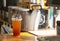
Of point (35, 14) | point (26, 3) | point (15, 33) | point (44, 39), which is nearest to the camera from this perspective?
point (44, 39)

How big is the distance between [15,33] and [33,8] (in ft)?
1.59

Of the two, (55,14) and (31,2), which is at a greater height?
(31,2)

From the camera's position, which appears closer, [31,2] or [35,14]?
[35,14]

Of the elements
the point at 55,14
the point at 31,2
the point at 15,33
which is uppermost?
the point at 31,2

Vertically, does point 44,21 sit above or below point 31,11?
below

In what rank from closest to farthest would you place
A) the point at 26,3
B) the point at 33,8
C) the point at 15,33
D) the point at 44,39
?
the point at 44,39, the point at 15,33, the point at 33,8, the point at 26,3

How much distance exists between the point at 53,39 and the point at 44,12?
866 millimetres

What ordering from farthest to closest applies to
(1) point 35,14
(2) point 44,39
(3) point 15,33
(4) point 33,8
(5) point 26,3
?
(5) point 26,3
(4) point 33,8
(1) point 35,14
(3) point 15,33
(2) point 44,39

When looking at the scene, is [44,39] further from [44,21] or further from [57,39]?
[44,21]

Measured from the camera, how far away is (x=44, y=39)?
1.14 meters

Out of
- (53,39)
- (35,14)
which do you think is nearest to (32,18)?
(35,14)

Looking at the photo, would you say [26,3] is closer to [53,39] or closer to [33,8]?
[33,8]

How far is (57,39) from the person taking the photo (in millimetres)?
1149

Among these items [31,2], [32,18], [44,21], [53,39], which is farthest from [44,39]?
[31,2]
